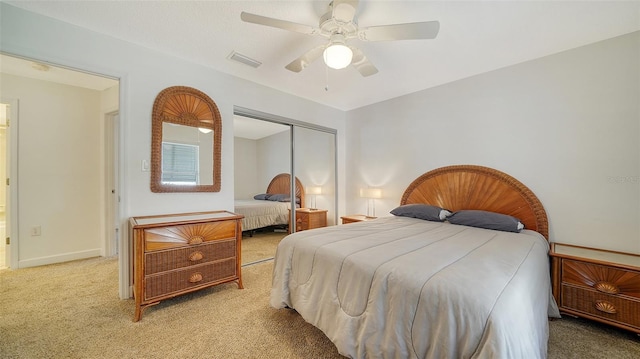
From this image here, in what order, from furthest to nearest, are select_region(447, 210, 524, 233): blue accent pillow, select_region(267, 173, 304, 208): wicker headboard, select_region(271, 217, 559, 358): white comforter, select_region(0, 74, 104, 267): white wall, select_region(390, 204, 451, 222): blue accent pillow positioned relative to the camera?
select_region(267, 173, 304, 208): wicker headboard, select_region(0, 74, 104, 267): white wall, select_region(390, 204, 451, 222): blue accent pillow, select_region(447, 210, 524, 233): blue accent pillow, select_region(271, 217, 559, 358): white comforter

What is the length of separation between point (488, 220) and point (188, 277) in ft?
9.81

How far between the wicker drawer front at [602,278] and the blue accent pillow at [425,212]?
1.05m

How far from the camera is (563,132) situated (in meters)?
2.36

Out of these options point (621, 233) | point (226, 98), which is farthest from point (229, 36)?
point (621, 233)

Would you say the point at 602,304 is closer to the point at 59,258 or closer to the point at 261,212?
the point at 261,212

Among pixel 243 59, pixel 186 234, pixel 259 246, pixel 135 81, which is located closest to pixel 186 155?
pixel 135 81

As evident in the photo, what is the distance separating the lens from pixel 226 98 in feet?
9.56

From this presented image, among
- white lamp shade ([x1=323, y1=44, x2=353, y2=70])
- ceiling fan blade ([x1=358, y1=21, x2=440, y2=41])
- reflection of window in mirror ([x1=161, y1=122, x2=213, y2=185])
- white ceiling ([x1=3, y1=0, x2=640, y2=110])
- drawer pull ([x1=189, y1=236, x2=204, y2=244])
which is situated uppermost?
white ceiling ([x1=3, y1=0, x2=640, y2=110])

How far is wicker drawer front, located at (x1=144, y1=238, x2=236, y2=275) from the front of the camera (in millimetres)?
1970

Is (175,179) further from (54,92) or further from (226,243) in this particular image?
(54,92)

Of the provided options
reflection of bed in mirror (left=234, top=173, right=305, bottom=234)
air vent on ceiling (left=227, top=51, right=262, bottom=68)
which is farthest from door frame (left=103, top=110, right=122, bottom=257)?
air vent on ceiling (left=227, top=51, right=262, bottom=68)

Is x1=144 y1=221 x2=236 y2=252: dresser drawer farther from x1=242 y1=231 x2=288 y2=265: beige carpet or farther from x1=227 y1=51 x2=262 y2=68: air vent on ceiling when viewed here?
x1=227 y1=51 x2=262 y2=68: air vent on ceiling

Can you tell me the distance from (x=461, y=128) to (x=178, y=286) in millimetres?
3648

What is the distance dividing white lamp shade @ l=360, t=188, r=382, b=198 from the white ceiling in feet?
5.60
